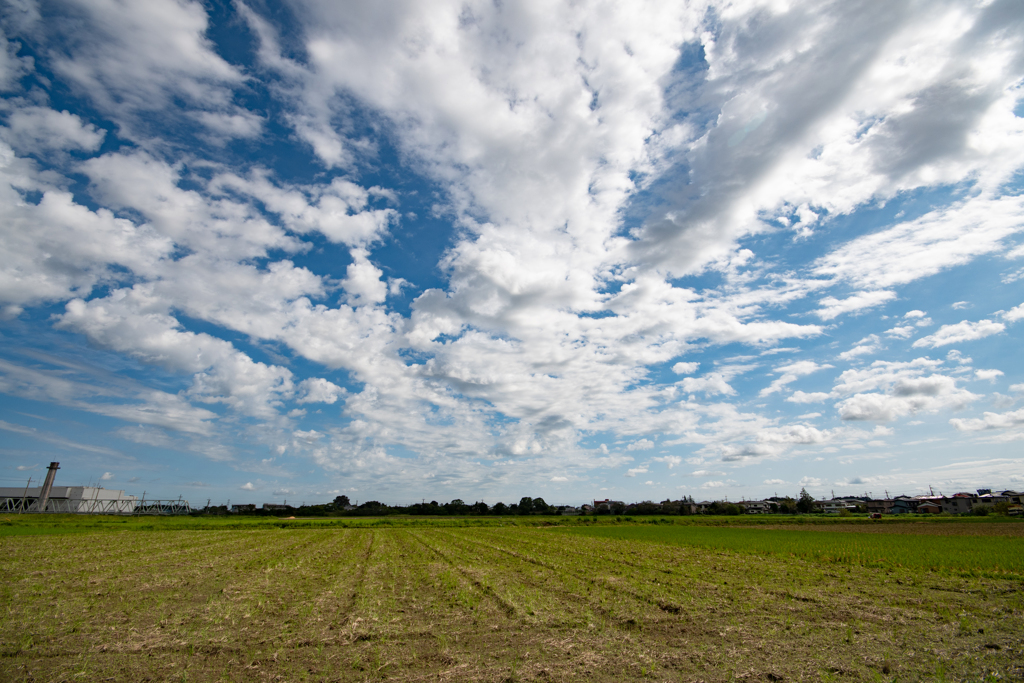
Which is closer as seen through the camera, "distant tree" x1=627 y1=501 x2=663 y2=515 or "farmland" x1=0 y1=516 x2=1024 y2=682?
"farmland" x1=0 y1=516 x2=1024 y2=682

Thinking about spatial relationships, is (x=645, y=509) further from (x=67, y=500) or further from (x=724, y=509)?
(x=67, y=500)

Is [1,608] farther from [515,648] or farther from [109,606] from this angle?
[515,648]

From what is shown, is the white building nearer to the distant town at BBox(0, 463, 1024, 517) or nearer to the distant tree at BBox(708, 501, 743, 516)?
the distant town at BBox(0, 463, 1024, 517)

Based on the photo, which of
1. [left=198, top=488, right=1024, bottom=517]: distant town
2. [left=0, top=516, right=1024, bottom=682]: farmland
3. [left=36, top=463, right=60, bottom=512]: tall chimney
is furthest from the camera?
[left=198, top=488, right=1024, bottom=517]: distant town

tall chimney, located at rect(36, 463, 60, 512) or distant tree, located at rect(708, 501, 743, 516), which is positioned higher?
tall chimney, located at rect(36, 463, 60, 512)

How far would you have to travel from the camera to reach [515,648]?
9.63 metres

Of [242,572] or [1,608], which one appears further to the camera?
[242,572]

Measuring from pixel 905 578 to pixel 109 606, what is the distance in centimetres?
2934

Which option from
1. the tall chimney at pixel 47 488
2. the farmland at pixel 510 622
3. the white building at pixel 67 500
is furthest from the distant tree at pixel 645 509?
the tall chimney at pixel 47 488

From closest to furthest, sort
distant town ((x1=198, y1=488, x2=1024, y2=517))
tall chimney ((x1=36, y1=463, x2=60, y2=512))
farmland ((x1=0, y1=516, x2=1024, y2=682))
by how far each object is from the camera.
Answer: farmland ((x1=0, y1=516, x2=1024, y2=682)), tall chimney ((x1=36, y1=463, x2=60, y2=512)), distant town ((x1=198, y1=488, x2=1024, y2=517))

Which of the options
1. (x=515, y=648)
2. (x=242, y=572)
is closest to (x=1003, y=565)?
(x=515, y=648)

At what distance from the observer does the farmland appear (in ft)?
27.9

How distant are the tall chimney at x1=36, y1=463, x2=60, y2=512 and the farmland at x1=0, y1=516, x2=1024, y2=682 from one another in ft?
440

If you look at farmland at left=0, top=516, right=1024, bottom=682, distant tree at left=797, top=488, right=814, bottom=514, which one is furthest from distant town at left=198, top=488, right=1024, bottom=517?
farmland at left=0, top=516, right=1024, bottom=682
